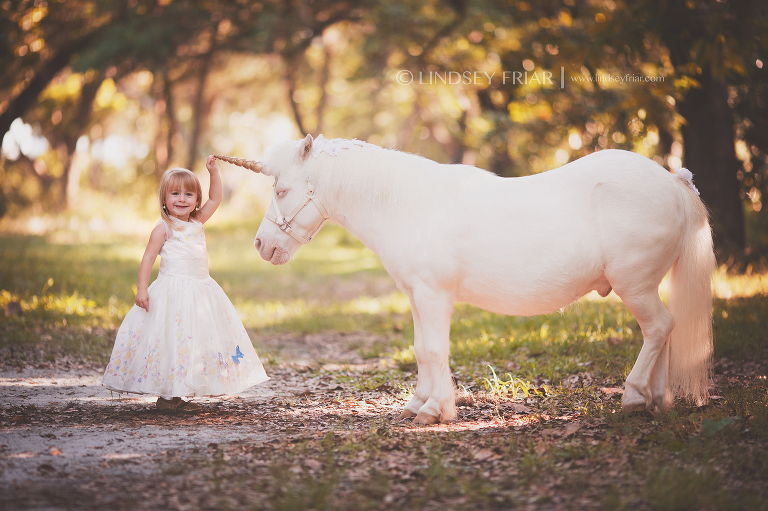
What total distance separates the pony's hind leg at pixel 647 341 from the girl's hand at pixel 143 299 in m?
3.32

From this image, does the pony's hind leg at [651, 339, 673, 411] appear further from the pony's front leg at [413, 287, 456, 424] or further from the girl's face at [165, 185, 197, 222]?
the girl's face at [165, 185, 197, 222]

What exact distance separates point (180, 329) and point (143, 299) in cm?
34

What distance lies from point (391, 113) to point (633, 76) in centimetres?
2185

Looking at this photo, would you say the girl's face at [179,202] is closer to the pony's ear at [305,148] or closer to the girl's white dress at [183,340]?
the girl's white dress at [183,340]

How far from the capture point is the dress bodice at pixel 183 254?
4.41m

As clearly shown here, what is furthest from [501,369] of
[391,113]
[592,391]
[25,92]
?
[391,113]

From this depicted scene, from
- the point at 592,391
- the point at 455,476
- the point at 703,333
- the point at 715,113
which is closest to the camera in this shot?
the point at 455,476

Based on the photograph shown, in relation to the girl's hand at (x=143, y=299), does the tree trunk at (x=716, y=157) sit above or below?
above

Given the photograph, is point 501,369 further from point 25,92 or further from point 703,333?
point 25,92

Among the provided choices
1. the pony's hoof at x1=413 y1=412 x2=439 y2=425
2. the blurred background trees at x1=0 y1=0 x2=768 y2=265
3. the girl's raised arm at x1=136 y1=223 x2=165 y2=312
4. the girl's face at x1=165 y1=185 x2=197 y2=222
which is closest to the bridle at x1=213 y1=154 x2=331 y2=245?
the girl's face at x1=165 y1=185 x2=197 y2=222

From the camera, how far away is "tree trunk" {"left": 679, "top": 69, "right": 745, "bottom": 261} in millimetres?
9391

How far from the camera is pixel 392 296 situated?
10.0 meters
